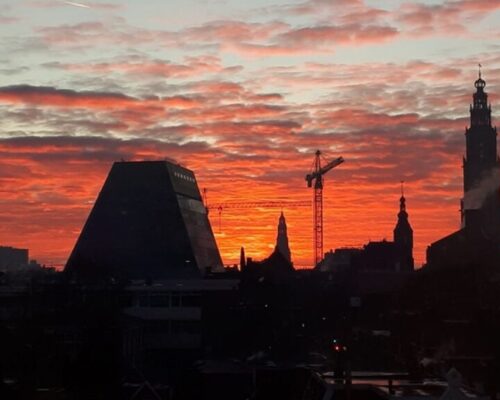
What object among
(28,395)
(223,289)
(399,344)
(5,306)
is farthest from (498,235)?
(28,395)

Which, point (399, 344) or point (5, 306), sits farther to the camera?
point (5, 306)

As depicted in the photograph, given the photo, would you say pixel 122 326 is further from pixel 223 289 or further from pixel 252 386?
pixel 223 289

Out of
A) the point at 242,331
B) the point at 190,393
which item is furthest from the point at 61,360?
the point at 242,331

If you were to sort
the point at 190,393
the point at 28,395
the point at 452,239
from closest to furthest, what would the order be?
the point at 28,395, the point at 190,393, the point at 452,239

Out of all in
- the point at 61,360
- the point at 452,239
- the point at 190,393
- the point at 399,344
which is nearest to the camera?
the point at 190,393

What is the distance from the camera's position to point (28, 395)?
2773 inches

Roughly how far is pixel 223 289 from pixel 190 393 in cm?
9200

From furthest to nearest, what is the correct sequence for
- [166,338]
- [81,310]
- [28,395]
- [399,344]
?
[166,338] < [81,310] < [399,344] < [28,395]

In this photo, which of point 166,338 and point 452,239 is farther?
point 452,239

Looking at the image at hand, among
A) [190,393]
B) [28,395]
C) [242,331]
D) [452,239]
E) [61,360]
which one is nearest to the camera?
[28,395]

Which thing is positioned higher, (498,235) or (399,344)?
(498,235)

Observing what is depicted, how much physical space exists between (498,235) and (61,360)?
94.3 metres

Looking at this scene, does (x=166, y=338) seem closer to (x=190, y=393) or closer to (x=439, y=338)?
(x=439, y=338)

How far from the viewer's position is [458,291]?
13362 cm
